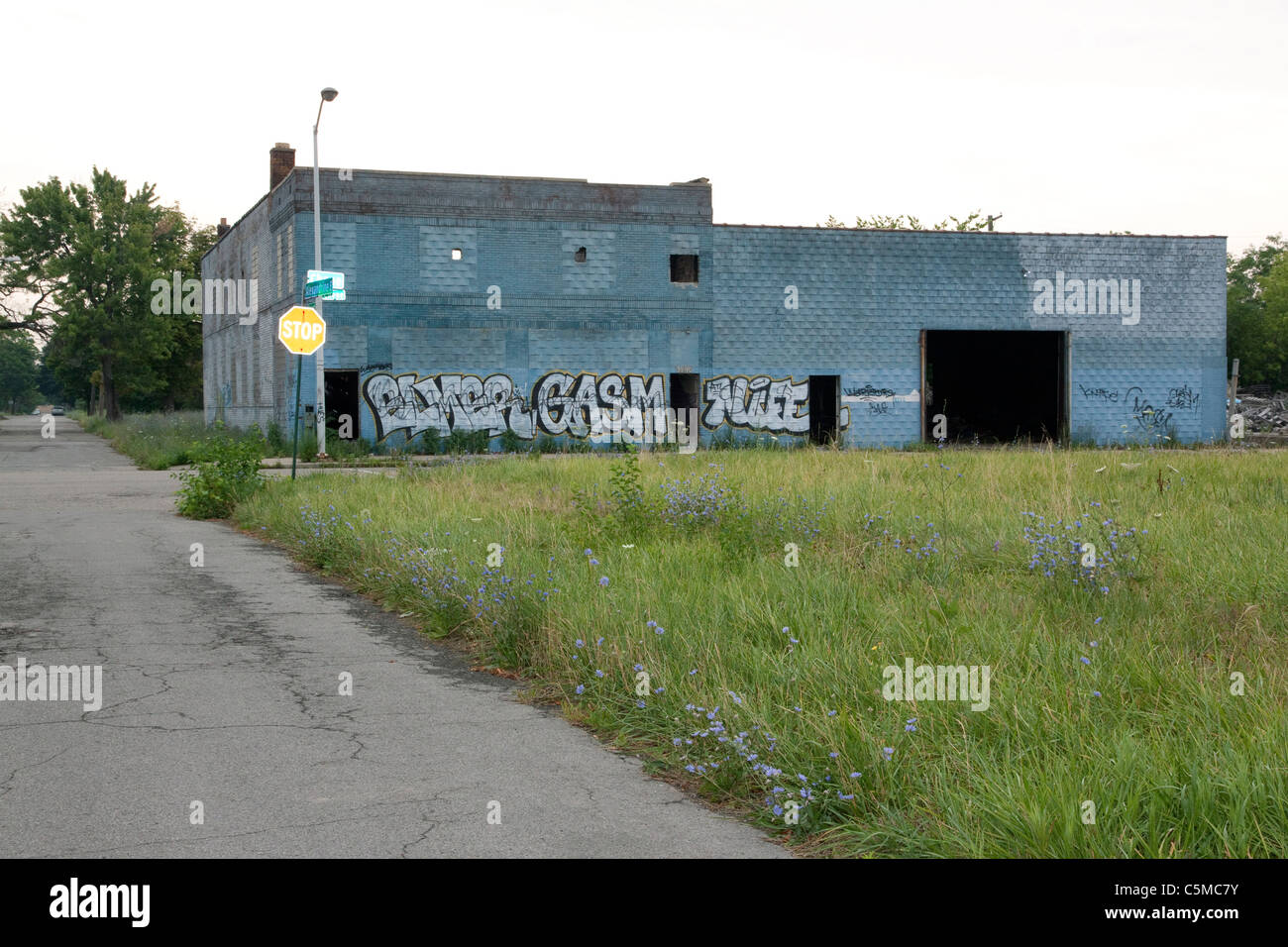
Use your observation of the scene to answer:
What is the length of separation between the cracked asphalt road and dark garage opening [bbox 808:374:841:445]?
2837cm

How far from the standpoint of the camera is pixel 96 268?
69.6 m

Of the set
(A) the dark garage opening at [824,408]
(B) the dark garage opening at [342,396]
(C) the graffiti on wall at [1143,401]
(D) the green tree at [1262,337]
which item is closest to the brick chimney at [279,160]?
(B) the dark garage opening at [342,396]

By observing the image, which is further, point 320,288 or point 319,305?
point 319,305

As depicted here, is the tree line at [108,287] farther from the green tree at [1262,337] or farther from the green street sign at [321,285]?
the green street sign at [321,285]

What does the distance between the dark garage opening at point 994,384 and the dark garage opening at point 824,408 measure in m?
3.47

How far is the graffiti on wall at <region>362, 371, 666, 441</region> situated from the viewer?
34.8 metres

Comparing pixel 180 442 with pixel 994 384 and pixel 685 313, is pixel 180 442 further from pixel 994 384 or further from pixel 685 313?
pixel 994 384

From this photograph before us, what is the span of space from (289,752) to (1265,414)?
56594mm

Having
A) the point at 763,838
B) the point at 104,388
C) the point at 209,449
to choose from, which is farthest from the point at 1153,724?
the point at 104,388

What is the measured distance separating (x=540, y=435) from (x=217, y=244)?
2334 centimetres

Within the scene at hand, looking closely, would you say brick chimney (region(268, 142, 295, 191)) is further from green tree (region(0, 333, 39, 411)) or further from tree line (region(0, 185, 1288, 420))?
green tree (region(0, 333, 39, 411))

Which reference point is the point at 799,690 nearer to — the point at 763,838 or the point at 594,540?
the point at 763,838

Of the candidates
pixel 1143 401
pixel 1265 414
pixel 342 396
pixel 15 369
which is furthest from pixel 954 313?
pixel 15 369

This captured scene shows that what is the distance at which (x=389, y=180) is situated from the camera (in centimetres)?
3431
